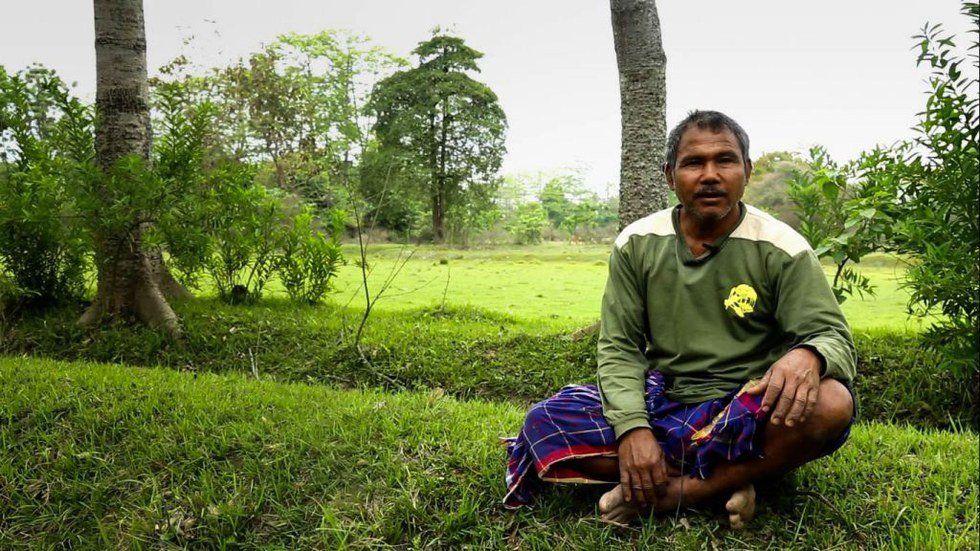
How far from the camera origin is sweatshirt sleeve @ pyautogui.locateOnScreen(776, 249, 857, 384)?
6.25 feet

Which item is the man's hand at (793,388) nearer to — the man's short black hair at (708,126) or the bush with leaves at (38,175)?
the man's short black hair at (708,126)

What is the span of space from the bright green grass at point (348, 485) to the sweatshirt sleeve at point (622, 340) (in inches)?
16.1

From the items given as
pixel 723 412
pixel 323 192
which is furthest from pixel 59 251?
pixel 323 192

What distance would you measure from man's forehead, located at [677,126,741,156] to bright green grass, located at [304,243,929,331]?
237 cm

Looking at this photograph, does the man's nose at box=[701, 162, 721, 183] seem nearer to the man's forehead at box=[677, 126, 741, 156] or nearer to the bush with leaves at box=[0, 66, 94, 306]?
the man's forehead at box=[677, 126, 741, 156]

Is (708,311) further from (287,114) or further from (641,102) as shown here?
(287,114)

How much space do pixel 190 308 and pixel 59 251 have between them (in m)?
1.18

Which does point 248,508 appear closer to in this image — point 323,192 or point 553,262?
point 553,262

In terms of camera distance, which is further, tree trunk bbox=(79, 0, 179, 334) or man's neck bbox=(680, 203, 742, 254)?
tree trunk bbox=(79, 0, 179, 334)

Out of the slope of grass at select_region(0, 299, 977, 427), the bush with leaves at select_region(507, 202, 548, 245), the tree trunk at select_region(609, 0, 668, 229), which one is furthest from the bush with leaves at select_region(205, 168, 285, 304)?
the bush with leaves at select_region(507, 202, 548, 245)

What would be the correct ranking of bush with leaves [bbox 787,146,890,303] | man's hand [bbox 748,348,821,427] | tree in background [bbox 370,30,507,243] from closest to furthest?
man's hand [bbox 748,348,821,427], bush with leaves [bbox 787,146,890,303], tree in background [bbox 370,30,507,243]

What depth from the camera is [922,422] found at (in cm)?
342

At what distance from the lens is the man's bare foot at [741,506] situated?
202 cm

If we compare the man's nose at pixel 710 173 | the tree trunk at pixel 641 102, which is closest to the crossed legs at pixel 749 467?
the man's nose at pixel 710 173
